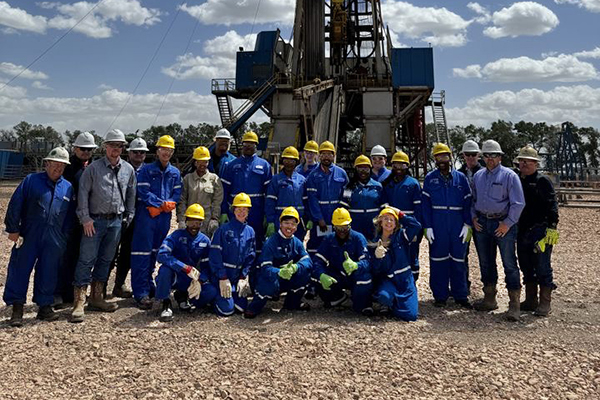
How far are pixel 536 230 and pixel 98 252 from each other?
5.17 m

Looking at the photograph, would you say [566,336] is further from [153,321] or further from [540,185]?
[153,321]

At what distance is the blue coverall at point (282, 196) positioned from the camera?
244 inches

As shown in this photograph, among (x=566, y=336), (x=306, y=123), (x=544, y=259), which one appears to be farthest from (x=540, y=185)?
(x=306, y=123)

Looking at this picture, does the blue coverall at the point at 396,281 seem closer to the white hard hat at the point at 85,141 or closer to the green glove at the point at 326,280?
the green glove at the point at 326,280

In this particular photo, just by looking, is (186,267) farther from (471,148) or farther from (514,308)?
(471,148)

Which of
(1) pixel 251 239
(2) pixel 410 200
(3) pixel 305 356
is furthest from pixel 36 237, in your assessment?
(2) pixel 410 200

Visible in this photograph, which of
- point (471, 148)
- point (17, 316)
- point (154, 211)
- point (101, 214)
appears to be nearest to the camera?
point (17, 316)

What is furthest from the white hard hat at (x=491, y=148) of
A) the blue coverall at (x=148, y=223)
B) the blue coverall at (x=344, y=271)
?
the blue coverall at (x=148, y=223)

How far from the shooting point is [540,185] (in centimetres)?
532

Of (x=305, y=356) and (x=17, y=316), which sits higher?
(x=17, y=316)

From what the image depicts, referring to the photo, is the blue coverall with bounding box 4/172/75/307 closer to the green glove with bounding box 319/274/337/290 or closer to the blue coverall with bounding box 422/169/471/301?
the green glove with bounding box 319/274/337/290

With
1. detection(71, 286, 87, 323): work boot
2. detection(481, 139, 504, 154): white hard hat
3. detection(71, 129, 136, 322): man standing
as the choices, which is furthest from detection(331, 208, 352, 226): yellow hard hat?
detection(71, 286, 87, 323): work boot

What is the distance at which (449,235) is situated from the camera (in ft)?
18.6

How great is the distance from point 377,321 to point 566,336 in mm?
1873
